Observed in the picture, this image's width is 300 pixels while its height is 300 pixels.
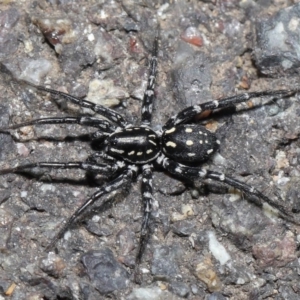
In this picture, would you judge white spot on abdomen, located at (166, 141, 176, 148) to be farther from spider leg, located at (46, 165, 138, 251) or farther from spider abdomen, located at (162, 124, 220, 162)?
spider leg, located at (46, 165, 138, 251)


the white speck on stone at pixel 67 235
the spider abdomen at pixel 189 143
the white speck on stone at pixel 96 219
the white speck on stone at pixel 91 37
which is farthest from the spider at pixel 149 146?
the white speck on stone at pixel 91 37

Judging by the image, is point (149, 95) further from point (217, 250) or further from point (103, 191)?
point (217, 250)

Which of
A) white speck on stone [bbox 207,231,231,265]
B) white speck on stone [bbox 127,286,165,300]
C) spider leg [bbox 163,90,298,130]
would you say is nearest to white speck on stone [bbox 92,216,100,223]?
white speck on stone [bbox 127,286,165,300]

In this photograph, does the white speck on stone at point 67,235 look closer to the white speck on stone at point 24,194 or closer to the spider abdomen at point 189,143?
the white speck on stone at point 24,194

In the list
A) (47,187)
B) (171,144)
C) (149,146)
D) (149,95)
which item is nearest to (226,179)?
(171,144)

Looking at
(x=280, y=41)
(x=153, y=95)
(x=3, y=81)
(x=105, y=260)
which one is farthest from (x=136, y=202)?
(x=280, y=41)

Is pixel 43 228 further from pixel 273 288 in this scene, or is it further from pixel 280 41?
pixel 280 41
